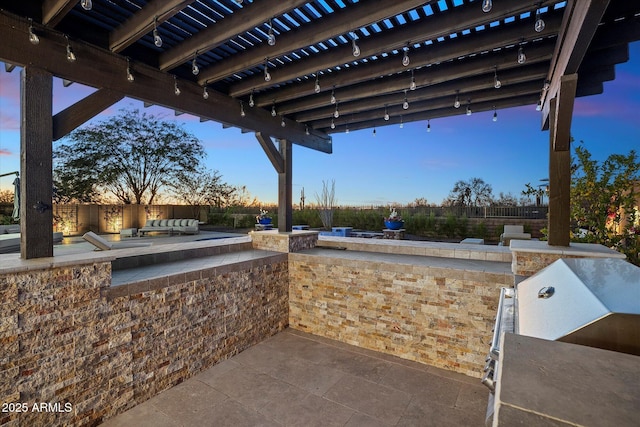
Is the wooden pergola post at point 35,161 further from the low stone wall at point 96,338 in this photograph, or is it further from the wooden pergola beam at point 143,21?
the wooden pergola beam at point 143,21

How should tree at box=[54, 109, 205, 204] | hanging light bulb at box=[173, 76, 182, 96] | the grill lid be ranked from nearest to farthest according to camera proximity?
the grill lid
hanging light bulb at box=[173, 76, 182, 96]
tree at box=[54, 109, 205, 204]

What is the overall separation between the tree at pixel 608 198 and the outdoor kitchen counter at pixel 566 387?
13.0ft

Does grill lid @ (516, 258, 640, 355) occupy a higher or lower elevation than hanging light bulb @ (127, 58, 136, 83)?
lower

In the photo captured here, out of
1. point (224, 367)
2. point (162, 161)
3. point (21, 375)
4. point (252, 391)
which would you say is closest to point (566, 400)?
point (252, 391)

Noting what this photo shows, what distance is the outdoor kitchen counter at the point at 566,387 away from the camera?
65cm

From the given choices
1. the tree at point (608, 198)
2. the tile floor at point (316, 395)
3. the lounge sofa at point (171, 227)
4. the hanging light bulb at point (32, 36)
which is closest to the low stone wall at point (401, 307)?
the tile floor at point (316, 395)

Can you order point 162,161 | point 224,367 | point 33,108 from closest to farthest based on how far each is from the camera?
point 33,108 → point 224,367 → point 162,161

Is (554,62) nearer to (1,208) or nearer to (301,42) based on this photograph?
(301,42)

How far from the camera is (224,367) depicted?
3.47m

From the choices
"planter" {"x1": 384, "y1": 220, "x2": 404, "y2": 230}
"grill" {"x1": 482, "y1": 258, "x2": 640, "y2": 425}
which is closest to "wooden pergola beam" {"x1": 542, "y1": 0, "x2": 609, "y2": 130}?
"grill" {"x1": 482, "y1": 258, "x2": 640, "y2": 425}

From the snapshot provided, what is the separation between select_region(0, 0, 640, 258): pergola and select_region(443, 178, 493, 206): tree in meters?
9.64

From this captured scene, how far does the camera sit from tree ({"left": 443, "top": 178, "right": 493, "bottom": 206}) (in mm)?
13055

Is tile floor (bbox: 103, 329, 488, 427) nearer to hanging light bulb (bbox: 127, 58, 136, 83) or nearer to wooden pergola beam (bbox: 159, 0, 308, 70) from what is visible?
hanging light bulb (bbox: 127, 58, 136, 83)

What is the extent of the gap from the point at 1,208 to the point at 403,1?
15770mm
